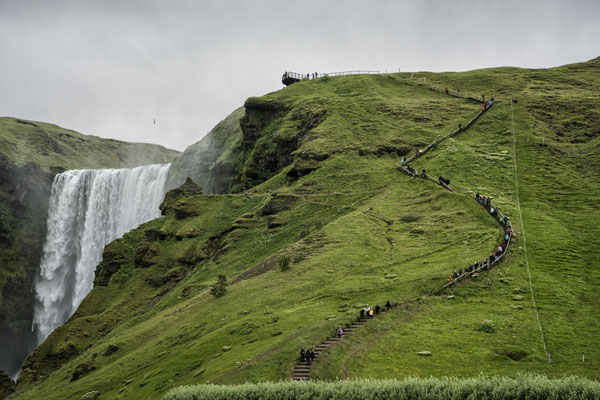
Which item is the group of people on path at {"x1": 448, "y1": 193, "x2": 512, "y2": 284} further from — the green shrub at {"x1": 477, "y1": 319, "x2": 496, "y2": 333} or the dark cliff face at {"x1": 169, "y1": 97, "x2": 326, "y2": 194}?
the dark cliff face at {"x1": 169, "y1": 97, "x2": 326, "y2": 194}

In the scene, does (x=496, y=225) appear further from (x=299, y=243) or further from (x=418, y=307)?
(x=299, y=243)

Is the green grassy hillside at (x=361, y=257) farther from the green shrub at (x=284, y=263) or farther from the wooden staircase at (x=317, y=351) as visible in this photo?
the wooden staircase at (x=317, y=351)

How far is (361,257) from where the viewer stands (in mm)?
55469

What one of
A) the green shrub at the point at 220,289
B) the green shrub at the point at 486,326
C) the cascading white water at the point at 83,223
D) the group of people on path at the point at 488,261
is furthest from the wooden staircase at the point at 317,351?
the cascading white water at the point at 83,223

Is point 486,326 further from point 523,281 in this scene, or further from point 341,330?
point 341,330

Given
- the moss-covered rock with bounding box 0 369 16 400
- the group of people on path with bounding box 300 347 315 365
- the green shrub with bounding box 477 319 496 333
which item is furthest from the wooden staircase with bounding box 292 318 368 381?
the moss-covered rock with bounding box 0 369 16 400

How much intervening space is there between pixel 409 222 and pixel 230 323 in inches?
1151

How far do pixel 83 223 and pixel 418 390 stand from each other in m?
117

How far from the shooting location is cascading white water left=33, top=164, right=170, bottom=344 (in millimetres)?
112750

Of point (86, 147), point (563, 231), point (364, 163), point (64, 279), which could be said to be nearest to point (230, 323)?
point (563, 231)

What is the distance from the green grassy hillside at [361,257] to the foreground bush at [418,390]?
12.0 ft

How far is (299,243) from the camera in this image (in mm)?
63031

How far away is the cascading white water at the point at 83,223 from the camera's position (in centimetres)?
11275

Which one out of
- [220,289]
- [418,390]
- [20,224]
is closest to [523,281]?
[418,390]
